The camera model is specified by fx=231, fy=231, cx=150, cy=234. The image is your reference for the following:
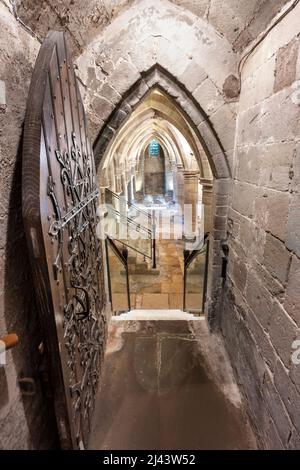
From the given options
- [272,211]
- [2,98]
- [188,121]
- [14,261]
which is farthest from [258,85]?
[14,261]

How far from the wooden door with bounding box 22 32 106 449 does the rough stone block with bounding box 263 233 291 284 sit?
45.2 inches

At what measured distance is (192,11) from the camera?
6.21 feet

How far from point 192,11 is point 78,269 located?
2246 mm

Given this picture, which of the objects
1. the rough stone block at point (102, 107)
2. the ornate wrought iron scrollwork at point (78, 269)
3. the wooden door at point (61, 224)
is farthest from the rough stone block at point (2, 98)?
the rough stone block at point (102, 107)

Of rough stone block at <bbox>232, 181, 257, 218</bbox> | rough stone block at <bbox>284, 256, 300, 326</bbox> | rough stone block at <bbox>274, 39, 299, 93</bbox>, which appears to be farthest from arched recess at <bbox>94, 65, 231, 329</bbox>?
rough stone block at <bbox>284, 256, 300, 326</bbox>

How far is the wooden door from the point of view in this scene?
0.96 metres

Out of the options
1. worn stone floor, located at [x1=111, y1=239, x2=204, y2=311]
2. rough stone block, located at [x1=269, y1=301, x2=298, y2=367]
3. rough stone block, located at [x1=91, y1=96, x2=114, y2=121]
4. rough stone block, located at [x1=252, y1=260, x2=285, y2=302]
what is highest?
rough stone block, located at [x1=91, y1=96, x2=114, y2=121]

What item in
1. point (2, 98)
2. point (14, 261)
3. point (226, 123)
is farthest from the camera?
point (226, 123)

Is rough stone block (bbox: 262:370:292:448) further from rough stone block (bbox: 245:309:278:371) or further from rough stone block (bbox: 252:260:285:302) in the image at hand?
rough stone block (bbox: 252:260:285:302)

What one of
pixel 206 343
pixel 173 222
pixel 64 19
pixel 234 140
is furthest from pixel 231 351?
pixel 173 222

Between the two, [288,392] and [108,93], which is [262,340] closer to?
[288,392]

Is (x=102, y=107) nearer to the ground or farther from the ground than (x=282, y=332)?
farther from the ground

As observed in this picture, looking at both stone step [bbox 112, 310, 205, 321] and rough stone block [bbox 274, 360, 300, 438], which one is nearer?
rough stone block [bbox 274, 360, 300, 438]

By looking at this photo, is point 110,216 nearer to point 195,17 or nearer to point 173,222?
point 173,222
